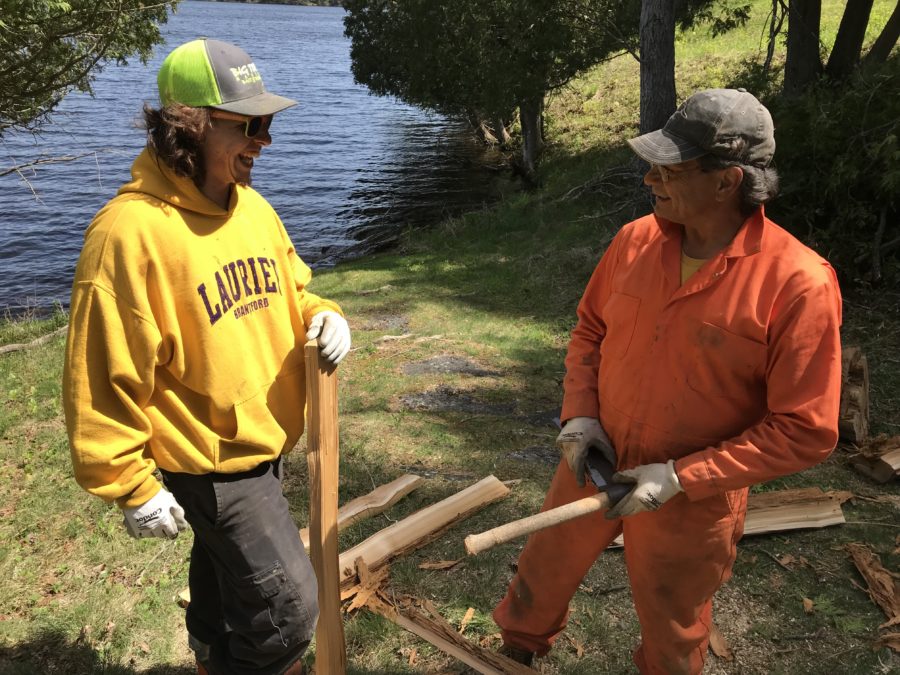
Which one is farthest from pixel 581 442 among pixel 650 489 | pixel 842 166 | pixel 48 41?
pixel 48 41

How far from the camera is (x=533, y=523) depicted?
229cm

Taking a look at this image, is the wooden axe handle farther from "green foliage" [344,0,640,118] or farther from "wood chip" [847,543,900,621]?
"green foliage" [344,0,640,118]

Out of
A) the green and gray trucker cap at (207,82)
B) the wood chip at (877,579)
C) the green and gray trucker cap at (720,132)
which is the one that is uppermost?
the green and gray trucker cap at (207,82)

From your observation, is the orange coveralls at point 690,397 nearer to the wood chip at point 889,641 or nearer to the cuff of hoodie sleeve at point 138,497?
the wood chip at point 889,641

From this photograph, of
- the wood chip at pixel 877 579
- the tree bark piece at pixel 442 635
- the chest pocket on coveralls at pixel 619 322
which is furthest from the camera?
the wood chip at pixel 877 579

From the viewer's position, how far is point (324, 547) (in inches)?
107

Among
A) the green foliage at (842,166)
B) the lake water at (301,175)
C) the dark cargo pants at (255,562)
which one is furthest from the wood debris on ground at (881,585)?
the lake water at (301,175)

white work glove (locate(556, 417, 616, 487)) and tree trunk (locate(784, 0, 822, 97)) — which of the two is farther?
tree trunk (locate(784, 0, 822, 97))

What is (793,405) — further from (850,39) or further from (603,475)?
(850,39)

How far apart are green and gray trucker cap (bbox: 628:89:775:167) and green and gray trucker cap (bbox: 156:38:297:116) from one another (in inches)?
52.5

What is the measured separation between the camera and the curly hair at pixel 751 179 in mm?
2234

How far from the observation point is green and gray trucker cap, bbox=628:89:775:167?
2201mm

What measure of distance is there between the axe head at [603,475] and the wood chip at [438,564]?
157 cm

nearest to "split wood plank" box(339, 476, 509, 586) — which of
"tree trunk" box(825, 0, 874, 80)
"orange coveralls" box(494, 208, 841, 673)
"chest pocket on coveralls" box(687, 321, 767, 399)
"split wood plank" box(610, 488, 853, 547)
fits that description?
"split wood plank" box(610, 488, 853, 547)
